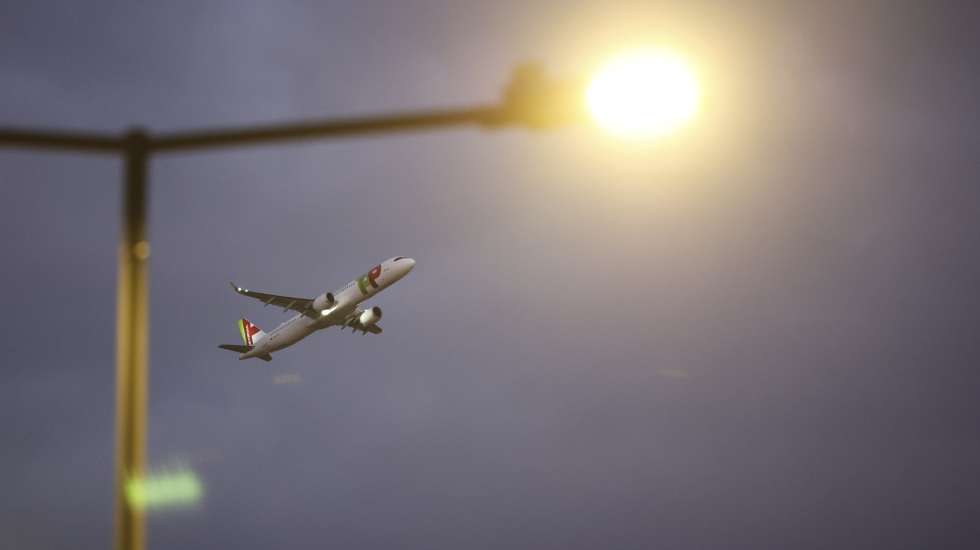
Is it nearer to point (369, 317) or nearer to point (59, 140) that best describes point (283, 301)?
point (369, 317)

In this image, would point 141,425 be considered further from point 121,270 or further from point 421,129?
point 421,129

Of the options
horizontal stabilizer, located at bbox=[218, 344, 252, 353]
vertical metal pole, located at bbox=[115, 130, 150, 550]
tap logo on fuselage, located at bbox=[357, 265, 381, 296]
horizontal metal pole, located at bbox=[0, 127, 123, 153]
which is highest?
horizontal stabilizer, located at bbox=[218, 344, 252, 353]

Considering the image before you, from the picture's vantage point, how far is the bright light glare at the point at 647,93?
794 centimetres

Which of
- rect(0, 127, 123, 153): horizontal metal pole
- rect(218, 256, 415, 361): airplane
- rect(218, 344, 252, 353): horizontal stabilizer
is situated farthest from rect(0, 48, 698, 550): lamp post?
rect(218, 344, 252, 353): horizontal stabilizer

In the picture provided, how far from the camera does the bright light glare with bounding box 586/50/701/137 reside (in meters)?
7.94

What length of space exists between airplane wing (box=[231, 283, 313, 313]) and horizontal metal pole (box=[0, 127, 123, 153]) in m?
56.9

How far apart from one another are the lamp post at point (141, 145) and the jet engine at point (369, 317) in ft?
201

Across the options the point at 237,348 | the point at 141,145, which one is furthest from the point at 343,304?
the point at 141,145

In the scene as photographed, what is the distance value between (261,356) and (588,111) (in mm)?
72997

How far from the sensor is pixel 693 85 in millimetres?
7988

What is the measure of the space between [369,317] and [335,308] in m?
4.39

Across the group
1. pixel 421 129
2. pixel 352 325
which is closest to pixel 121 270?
pixel 421 129

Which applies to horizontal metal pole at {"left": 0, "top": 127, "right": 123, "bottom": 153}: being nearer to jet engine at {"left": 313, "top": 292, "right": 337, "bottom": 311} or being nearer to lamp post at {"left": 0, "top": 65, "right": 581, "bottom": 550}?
lamp post at {"left": 0, "top": 65, "right": 581, "bottom": 550}

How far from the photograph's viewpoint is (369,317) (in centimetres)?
6912
